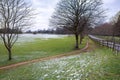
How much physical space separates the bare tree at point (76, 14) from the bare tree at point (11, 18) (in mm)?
12852

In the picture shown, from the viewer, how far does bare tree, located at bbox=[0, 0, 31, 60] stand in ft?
82.3

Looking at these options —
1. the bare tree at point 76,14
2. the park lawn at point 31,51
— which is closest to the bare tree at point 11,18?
the park lawn at point 31,51

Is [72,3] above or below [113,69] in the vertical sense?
above

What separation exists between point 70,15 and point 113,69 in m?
29.1

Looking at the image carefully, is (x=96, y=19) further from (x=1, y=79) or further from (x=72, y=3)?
(x=1, y=79)

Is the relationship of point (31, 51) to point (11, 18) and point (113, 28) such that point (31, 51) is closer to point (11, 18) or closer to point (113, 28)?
point (11, 18)

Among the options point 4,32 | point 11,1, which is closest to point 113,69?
point 4,32

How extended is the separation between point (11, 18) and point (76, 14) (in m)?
17.1

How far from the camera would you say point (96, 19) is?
132 feet

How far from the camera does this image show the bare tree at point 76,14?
38.8 metres

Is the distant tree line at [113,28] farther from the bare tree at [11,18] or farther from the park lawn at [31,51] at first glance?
the bare tree at [11,18]

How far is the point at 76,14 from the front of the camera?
3872 cm

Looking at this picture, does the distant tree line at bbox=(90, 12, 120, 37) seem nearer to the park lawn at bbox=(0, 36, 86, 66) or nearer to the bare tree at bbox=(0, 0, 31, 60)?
the park lawn at bbox=(0, 36, 86, 66)

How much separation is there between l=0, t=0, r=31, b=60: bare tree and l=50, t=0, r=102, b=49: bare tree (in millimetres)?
12852
